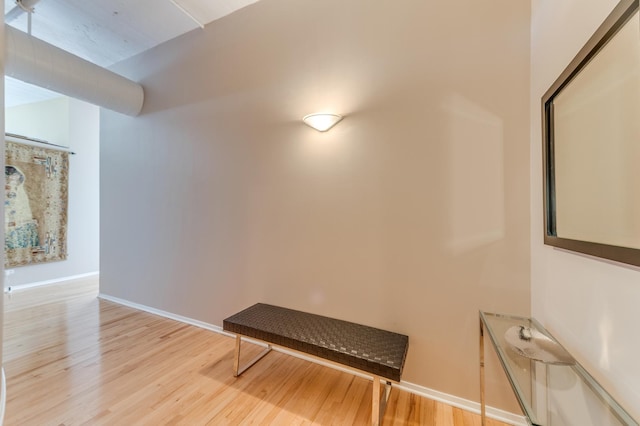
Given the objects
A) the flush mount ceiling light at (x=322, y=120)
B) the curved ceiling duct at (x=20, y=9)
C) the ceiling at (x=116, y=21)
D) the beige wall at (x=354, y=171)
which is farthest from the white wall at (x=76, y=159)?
the flush mount ceiling light at (x=322, y=120)

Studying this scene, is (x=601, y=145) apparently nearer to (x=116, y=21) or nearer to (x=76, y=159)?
(x=116, y=21)

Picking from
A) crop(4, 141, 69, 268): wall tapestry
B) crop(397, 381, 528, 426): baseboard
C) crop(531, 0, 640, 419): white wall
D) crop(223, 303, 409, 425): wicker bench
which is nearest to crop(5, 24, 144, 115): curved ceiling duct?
crop(4, 141, 69, 268): wall tapestry

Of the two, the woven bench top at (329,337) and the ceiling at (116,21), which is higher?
the ceiling at (116,21)

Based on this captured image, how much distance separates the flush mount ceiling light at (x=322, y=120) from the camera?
194cm

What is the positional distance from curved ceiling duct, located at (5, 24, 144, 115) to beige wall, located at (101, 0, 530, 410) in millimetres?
298

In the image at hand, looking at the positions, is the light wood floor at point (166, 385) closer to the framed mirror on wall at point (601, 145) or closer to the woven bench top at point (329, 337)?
the woven bench top at point (329, 337)

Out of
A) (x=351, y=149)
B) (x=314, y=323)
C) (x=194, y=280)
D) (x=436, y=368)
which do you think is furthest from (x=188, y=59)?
(x=436, y=368)

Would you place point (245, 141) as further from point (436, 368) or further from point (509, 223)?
point (436, 368)

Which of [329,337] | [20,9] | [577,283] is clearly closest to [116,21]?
[20,9]

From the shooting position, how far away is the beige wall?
157 centimetres

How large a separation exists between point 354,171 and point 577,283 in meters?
1.37

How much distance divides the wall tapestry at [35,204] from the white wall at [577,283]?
6.17 metres

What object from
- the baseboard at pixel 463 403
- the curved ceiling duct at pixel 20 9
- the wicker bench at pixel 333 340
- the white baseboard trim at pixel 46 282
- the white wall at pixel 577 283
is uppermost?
the curved ceiling duct at pixel 20 9

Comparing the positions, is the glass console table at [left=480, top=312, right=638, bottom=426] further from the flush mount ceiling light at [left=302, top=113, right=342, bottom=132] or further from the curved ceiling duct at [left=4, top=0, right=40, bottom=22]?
the curved ceiling duct at [left=4, top=0, right=40, bottom=22]
